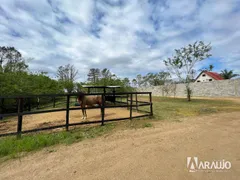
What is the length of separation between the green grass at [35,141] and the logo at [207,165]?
2.44m

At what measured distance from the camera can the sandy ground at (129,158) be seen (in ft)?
6.34

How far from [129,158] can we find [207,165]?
1.32m

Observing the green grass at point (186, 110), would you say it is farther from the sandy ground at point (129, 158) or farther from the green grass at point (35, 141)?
the green grass at point (35, 141)

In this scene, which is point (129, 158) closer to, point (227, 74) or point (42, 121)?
point (42, 121)

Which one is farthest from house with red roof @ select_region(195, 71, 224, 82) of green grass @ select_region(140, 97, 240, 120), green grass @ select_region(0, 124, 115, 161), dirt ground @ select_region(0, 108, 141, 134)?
green grass @ select_region(0, 124, 115, 161)

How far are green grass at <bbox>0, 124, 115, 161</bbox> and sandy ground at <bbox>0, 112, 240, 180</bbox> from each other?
286mm

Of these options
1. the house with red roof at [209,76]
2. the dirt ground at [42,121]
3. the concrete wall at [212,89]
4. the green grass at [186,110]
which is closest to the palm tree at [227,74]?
the house with red roof at [209,76]

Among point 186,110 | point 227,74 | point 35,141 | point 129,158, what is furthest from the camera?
point 227,74

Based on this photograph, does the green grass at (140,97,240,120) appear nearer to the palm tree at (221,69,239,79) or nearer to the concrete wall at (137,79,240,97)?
the concrete wall at (137,79,240,97)

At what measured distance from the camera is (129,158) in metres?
2.41

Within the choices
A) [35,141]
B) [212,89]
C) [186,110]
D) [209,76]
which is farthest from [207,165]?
[209,76]

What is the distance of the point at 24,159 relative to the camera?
249 cm

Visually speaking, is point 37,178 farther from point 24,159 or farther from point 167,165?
point 167,165

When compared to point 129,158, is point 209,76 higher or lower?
higher
